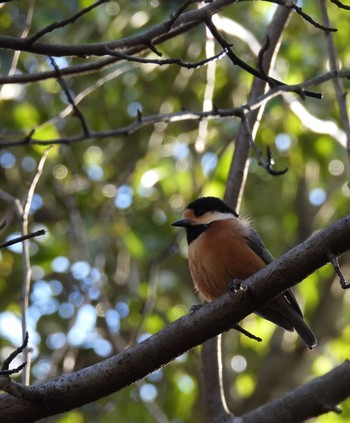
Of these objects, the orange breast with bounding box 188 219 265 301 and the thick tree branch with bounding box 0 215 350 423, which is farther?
the orange breast with bounding box 188 219 265 301

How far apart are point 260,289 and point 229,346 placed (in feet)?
16.5

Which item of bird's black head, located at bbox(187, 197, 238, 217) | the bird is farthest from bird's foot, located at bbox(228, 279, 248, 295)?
bird's black head, located at bbox(187, 197, 238, 217)

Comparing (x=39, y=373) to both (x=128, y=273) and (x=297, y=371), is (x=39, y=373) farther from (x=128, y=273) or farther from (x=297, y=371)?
(x=297, y=371)

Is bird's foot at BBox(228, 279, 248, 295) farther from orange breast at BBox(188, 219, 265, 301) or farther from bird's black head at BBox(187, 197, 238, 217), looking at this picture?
bird's black head at BBox(187, 197, 238, 217)

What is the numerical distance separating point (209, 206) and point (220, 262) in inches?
24.2

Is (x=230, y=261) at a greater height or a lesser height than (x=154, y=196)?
lesser

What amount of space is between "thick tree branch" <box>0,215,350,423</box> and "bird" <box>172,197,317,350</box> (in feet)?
4.87

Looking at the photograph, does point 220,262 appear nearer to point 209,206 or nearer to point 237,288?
point 209,206

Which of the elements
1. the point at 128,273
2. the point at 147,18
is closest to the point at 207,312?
the point at 147,18

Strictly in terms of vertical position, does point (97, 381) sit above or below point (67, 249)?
below

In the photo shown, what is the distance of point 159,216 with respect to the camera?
25.4 ft

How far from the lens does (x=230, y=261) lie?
16.0ft

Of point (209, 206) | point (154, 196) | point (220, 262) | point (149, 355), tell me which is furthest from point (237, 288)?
point (154, 196)

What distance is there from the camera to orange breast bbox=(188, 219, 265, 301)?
485 centimetres
